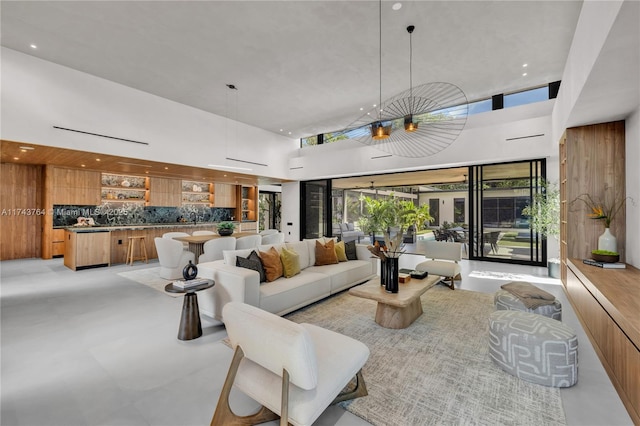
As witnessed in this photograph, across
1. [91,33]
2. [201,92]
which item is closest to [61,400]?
[91,33]

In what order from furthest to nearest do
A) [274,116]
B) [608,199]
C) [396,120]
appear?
[274,116]
[608,199]
[396,120]

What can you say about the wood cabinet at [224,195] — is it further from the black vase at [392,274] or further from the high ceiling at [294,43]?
the black vase at [392,274]

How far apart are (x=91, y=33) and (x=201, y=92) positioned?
2086 millimetres

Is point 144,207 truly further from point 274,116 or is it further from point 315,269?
point 315,269

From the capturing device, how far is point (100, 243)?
6539mm

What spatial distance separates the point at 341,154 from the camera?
8539 millimetres

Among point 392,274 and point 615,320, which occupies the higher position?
point 392,274

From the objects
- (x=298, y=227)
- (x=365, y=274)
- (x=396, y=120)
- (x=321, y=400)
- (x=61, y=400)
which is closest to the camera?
(x=321, y=400)

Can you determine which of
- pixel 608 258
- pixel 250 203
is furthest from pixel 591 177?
pixel 250 203

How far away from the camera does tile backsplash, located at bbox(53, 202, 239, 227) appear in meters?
7.66

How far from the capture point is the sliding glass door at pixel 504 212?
632cm

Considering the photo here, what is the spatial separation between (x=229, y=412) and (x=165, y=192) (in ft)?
28.5

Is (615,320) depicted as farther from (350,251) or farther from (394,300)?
(350,251)

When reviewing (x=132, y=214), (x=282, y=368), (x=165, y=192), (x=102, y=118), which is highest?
(x=102, y=118)
